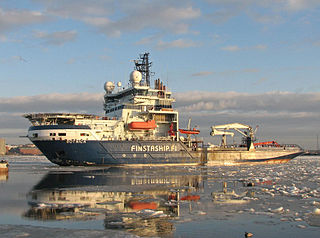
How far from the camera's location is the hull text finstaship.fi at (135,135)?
114 ft

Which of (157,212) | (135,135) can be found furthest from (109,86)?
(157,212)

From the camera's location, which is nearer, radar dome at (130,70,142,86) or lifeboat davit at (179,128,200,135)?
radar dome at (130,70,142,86)

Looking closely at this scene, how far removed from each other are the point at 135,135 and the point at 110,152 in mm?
4248

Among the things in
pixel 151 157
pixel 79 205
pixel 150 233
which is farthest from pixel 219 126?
pixel 150 233

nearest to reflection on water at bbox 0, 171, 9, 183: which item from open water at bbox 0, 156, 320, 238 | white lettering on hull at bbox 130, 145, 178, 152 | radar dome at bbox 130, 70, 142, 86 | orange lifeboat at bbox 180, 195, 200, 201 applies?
open water at bbox 0, 156, 320, 238

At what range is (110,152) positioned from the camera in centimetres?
3512

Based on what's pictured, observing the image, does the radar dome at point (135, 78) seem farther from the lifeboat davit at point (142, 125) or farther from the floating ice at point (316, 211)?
the floating ice at point (316, 211)

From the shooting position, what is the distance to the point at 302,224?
35.2 ft

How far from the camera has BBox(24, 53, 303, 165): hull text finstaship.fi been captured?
34719mm

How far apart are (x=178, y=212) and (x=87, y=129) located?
24008 millimetres

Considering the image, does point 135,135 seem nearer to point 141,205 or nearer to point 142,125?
point 142,125

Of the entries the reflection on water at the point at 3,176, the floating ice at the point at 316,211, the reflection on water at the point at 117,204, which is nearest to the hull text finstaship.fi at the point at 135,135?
the reflection on water at the point at 3,176

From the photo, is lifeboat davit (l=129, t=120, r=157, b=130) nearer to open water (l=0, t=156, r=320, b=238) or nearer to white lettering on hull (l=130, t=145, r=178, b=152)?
white lettering on hull (l=130, t=145, r=178, b=152)

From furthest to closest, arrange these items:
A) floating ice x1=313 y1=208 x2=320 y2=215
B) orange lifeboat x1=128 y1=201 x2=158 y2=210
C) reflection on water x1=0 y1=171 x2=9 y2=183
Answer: reflection on water x1=0 y1=171 x2=9 y2=183 < orange lifeboat x1=128 y1=201 x2=158 y2=210 < floating ice x1=313 y1=208 x2=320 y2=215
